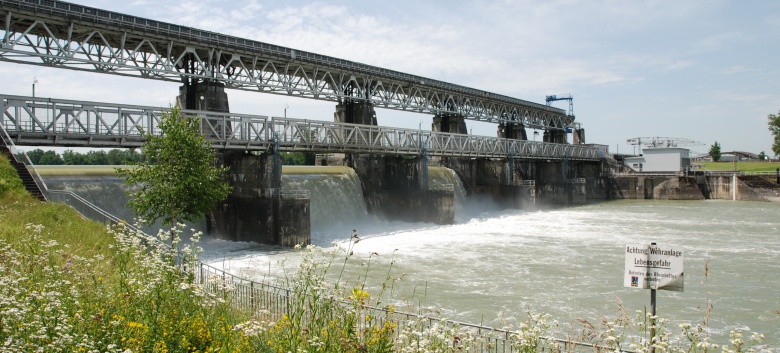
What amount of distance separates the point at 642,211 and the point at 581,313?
126 ft

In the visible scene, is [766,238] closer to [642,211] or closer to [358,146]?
[642,211]

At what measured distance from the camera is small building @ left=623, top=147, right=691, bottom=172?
72938 millimetres

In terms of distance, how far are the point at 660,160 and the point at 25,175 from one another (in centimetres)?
7346

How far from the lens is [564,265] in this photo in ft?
70.3

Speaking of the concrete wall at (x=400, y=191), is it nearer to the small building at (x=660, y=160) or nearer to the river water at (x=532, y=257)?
the river water at (x=532, y=257)

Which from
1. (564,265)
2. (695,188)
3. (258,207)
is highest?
(695,188)

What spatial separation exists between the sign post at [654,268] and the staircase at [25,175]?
16.7 meters

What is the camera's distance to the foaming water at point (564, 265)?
1456 cm

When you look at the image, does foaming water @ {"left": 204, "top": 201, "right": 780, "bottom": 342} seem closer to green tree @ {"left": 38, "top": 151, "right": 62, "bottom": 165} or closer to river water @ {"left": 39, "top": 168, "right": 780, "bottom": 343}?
river water @ {"left": 39, "top": 168, "right": 780, "bottom": 343}

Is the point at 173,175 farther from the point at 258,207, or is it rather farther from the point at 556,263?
the point at 556,263

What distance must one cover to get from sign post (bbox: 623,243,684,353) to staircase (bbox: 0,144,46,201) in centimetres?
1672

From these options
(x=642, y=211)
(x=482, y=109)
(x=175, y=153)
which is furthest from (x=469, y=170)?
(x=175, y=153)

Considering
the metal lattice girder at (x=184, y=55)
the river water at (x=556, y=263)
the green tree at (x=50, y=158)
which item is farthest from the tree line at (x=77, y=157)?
the river water at (x=556, y=263)

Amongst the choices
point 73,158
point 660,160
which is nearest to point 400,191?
point 73,158
